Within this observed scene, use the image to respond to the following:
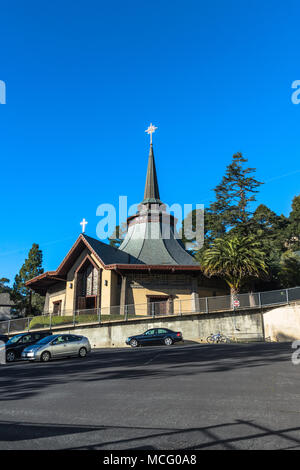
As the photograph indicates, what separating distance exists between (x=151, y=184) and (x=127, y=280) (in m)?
18.9

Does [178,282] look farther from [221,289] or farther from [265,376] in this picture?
[265,376]

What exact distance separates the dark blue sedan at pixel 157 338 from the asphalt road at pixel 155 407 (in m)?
10.3

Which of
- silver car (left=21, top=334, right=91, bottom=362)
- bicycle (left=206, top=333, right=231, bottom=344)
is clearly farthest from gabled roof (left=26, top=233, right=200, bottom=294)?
silver car (left=21, top=334, right=91, bottom=362)

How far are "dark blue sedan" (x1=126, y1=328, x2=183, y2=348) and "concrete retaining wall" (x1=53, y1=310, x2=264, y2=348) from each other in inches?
130

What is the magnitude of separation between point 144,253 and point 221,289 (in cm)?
923

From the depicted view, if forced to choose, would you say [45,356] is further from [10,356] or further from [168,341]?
[168,341]

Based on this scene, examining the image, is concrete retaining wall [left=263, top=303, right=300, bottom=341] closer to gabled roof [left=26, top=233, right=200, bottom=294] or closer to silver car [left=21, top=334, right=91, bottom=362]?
gabled roof [left=26, top=233, right=200, bottom=294]

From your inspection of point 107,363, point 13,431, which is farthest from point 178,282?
point 13,431

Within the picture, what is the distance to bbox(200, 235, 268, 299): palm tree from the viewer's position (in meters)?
28.2

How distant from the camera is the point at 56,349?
1827 cm

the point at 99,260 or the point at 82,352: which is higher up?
the point at 99,260

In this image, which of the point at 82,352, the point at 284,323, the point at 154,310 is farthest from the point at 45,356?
the point at 284,323

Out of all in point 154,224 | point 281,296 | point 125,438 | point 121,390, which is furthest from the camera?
point 154,224

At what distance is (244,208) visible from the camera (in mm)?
39500
